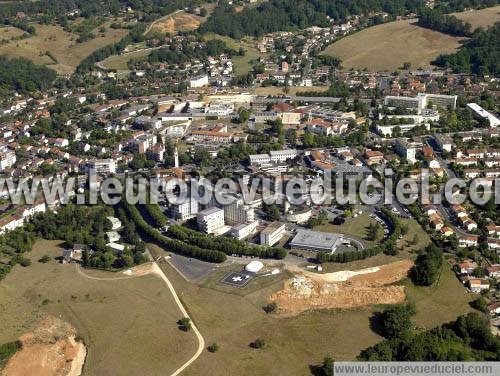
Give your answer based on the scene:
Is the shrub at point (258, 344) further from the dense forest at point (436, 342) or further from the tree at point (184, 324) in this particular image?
the dense forest at point (436, 342)

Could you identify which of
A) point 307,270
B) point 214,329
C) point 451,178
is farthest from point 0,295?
point 451,178

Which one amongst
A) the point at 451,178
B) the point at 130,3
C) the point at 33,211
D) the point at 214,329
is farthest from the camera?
the point at 130,3

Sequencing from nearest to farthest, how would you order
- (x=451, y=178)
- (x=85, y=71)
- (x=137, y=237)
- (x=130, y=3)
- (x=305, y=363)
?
(x=305, y=363)
(x=137, y=237)
(x=451, y=178)
(x=85, y=71)
(x=130, y=3)

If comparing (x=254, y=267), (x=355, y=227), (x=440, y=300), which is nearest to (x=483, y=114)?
(x=355, y=227)

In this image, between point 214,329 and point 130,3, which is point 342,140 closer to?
point 214,329

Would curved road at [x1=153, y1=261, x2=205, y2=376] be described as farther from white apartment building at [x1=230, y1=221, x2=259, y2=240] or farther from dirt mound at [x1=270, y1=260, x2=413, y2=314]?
white apartment building at [x1=230, y1=221, x2=259, y2=240]

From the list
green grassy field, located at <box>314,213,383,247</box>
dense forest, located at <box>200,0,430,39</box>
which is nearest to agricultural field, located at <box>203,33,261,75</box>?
dense forest, located at <box>200,0,430,39</box>
